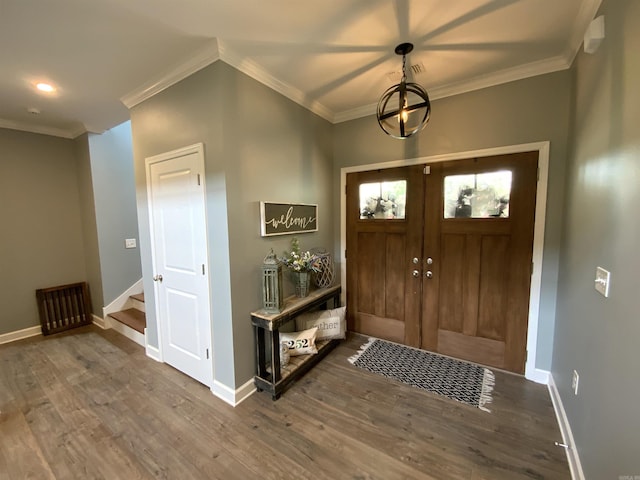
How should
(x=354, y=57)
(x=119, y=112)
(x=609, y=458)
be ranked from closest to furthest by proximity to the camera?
1. (x=609, y=458)
2. (x=354, y=57)
3. (x=119, y=112)

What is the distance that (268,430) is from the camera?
183 centimetres

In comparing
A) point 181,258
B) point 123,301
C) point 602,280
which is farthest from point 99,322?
point 602,280

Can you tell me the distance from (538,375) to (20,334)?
578cm

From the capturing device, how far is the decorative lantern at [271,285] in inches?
84.7

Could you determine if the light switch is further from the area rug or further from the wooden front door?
the wooden front door

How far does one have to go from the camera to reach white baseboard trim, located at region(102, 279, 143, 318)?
3543mm

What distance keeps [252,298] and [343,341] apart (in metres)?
1.43

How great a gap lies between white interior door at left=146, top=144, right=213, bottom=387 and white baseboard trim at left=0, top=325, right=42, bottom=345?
2185 mm

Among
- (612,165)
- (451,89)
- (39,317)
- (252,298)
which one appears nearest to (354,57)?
(451,89)

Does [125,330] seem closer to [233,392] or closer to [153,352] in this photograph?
[153,352]

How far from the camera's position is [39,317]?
339 centimetres

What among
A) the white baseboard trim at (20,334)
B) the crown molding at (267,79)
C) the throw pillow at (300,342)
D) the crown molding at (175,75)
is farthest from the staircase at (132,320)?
the crown molding at (267,79)

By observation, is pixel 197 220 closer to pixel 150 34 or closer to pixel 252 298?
pixel 252 298

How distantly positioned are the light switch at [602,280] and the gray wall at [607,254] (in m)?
0.04
